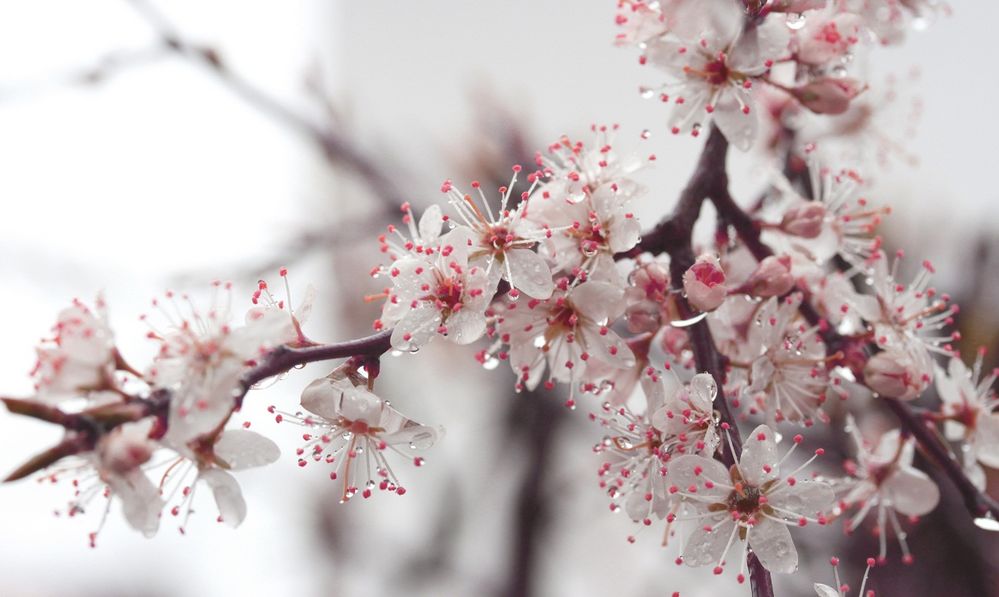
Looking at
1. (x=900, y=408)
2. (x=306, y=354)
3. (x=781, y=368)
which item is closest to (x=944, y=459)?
(x=900, y=408)

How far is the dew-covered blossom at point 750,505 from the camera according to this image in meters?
0.55

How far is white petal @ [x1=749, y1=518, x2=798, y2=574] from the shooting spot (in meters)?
0.55

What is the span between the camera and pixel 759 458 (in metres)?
0.57

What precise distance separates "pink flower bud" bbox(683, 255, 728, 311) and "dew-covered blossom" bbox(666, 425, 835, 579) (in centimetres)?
9

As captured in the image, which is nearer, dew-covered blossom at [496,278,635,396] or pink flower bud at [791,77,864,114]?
dew-covered blossom at [496,278,635,396]

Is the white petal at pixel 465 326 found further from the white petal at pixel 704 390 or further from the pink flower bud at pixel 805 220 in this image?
the pink flower bud at pixel 805 220

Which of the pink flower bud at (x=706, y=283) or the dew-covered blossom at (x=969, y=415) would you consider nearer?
the pink flower bud at (x=706, y=283)

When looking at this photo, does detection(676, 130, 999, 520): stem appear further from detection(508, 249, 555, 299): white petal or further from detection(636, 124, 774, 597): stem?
detection(508, 249, 555, 299): white petal

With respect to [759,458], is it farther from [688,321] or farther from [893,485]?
[893,485]

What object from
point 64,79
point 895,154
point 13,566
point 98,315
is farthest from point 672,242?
point 13,566

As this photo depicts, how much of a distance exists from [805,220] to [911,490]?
28 centimetres

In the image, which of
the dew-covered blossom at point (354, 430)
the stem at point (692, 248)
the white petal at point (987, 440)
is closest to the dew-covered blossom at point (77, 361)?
the dew-covered blossom at point (354, 430)

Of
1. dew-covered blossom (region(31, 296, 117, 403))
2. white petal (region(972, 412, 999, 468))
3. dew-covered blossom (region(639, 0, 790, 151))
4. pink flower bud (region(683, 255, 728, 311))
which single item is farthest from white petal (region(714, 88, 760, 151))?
dew-covered blossom (region(31, 296, 117, 403))

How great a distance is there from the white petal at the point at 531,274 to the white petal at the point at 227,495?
22 cm
